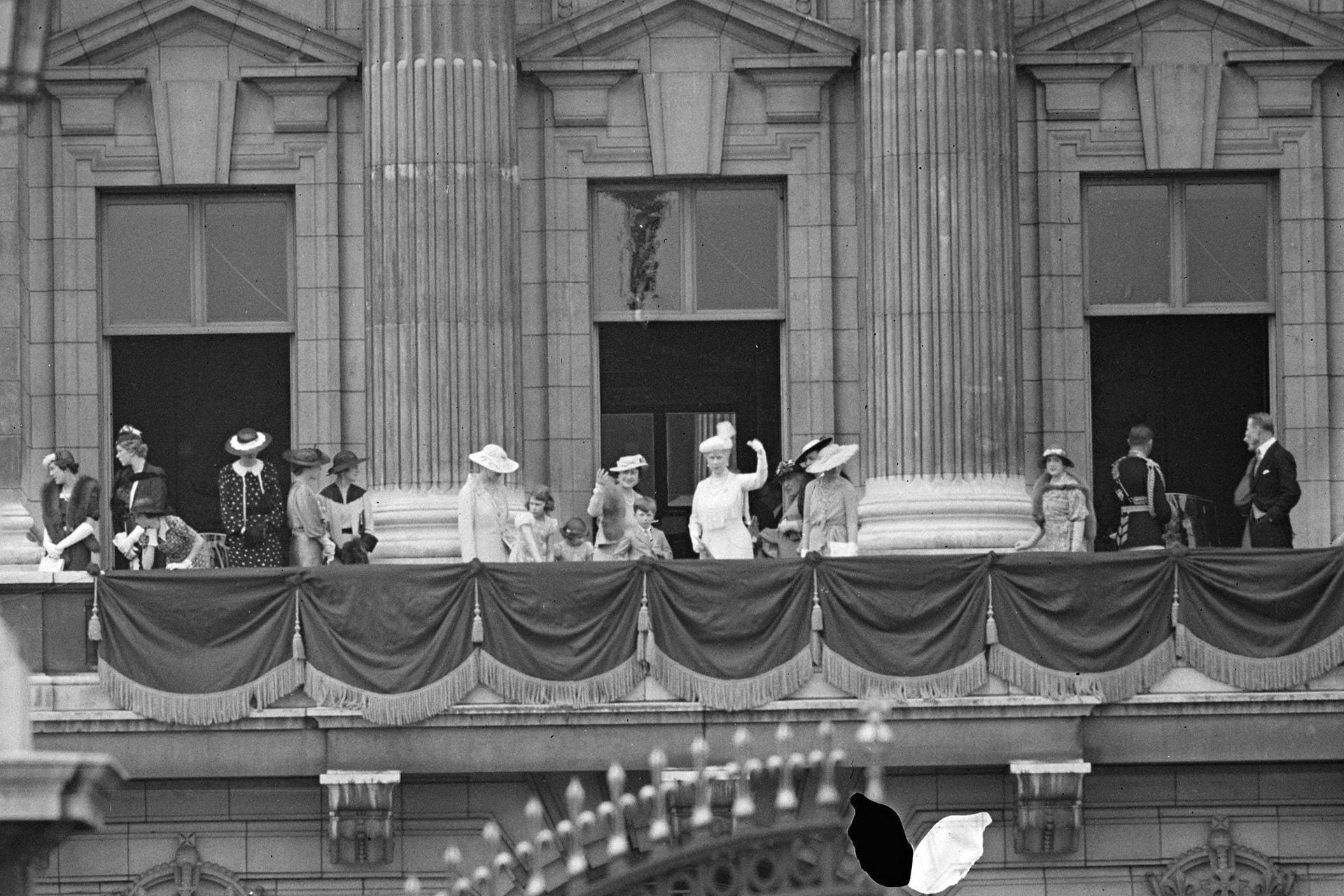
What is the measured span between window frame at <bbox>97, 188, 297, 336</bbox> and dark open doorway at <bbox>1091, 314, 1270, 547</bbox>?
8.61 metres

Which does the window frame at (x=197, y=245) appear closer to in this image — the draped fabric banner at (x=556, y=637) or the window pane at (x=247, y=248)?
the window pane at (x=247, y=248)

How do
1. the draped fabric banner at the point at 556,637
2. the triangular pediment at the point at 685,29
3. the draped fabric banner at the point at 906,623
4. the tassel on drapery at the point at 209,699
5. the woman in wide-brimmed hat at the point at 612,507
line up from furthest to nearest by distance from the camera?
1. the triangular pediment at the point at 685,29
2. the woman in wide-brimmed hat at the point at 612,507
3. the draped fabric banner at the point at 906,623
4. the draped fabric banner at the point at 556,637
5. the tassel on drapery at the point at 209,699

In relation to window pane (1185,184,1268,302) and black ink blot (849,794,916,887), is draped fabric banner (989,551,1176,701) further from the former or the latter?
black ink blot (849,794,916,887)

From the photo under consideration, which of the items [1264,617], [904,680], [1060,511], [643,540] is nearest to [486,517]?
[643,540]

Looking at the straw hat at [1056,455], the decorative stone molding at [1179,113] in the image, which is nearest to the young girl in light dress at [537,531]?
the straw hat at [1056,455]

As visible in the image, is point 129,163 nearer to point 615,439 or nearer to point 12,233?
point 12,233

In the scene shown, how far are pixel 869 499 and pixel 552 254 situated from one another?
177 inches

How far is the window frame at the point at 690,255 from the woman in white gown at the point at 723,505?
329cm

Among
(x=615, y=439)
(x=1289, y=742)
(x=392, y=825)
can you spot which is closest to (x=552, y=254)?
(x=615, y=439)

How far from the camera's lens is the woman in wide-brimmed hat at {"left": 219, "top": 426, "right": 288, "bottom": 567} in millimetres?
30188

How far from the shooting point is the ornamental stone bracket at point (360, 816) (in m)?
27.9

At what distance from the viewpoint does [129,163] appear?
32188mm

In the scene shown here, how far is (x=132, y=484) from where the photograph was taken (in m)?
29.7

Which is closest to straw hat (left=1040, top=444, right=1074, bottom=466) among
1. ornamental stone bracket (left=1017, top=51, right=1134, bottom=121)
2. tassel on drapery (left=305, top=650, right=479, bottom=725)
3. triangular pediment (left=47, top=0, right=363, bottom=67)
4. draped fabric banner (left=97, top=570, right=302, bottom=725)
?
ornamental stone bracket (left=1017, top=51, right=1134, bottom=121)
